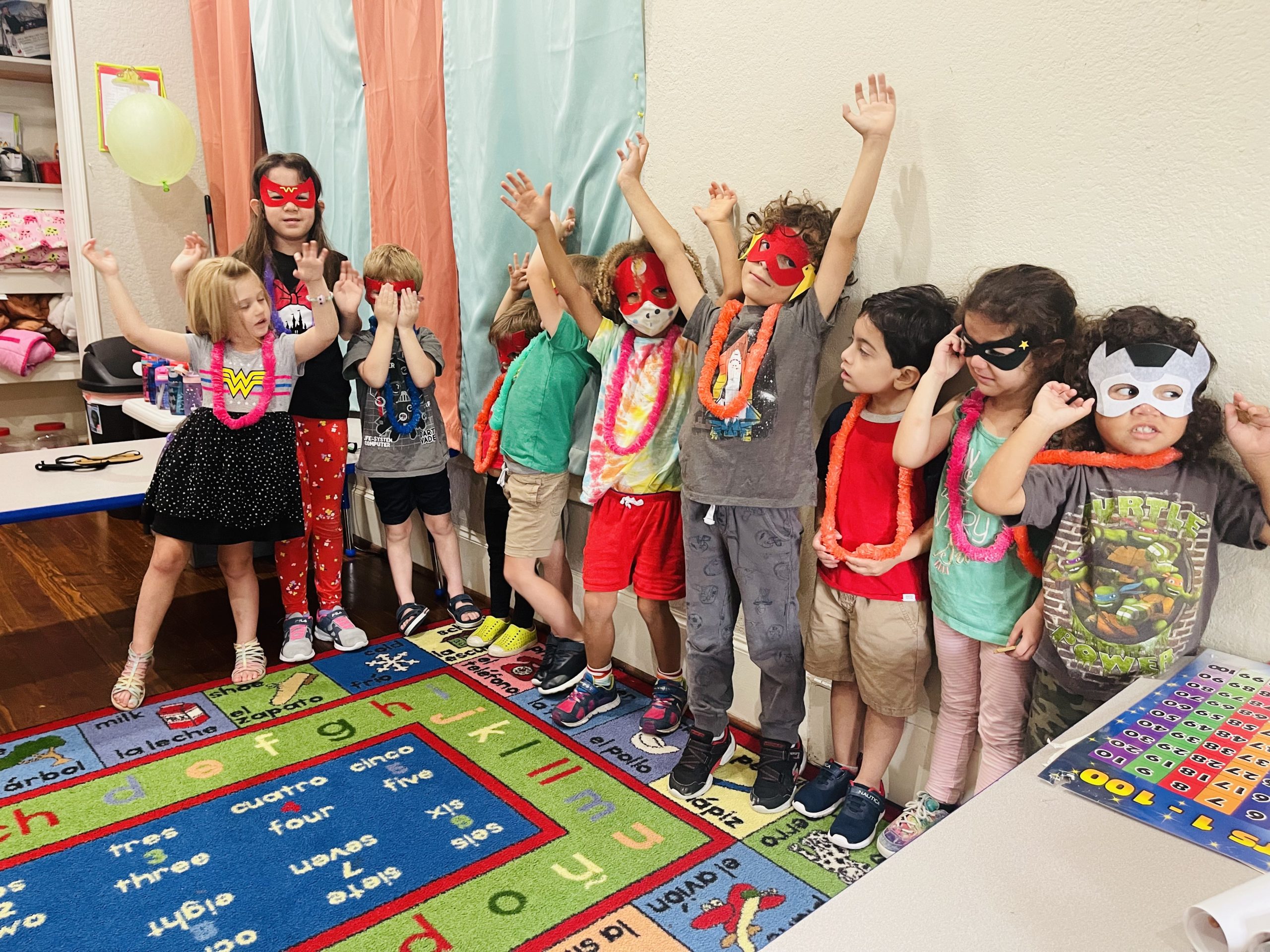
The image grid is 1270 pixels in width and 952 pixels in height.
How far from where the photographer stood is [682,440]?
195 cm

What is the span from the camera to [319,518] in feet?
8.60

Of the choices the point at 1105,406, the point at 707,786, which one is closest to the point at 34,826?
the point at 707,786

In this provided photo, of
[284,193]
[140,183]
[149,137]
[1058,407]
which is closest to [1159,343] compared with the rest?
[1058,407]

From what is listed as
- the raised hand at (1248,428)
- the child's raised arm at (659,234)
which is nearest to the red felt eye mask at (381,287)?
the child's raised arm at (659,234)

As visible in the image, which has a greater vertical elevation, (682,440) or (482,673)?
(682,440)

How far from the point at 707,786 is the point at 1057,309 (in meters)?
1.18

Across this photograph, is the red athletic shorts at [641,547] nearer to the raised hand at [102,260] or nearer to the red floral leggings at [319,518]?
the red floral leggings at [319,518]

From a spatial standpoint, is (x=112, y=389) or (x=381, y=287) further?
(x=112, y=389)

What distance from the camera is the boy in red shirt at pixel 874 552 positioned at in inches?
65.2

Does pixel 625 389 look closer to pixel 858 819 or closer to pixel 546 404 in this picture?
pixel 546 404

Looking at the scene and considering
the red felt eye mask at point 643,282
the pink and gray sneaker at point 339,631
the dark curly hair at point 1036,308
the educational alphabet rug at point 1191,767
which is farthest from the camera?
the pink and gray sneaker at point 339,631

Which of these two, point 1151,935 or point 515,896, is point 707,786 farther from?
point 1151,935

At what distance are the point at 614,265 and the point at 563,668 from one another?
1050mm

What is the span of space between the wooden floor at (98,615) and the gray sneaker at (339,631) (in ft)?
0.33
